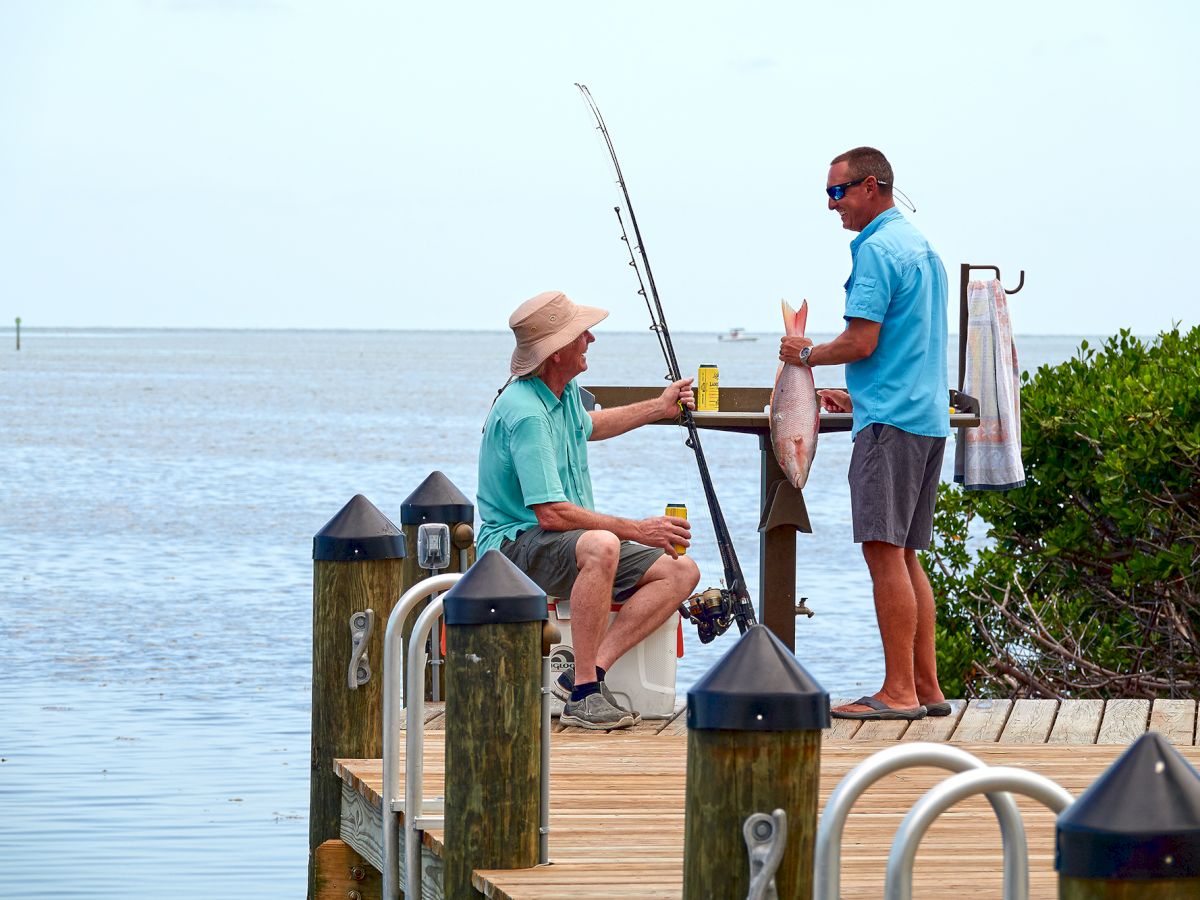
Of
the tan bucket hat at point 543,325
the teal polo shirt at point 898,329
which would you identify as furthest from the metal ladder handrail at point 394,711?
the teal polo shirt at point 898,329

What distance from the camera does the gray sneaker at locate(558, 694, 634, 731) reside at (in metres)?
6.02

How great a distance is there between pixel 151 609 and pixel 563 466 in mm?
11482

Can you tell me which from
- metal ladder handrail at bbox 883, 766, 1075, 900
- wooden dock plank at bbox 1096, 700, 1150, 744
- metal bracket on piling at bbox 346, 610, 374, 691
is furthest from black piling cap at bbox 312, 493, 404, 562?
metal ladder handrail at bbox 883, 766, 1075, 900

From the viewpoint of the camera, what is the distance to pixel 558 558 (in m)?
5.85

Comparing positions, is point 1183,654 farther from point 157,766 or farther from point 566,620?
point 157,766

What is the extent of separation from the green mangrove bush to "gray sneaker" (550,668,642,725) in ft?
10.00

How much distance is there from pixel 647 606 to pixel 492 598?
2.00 meters

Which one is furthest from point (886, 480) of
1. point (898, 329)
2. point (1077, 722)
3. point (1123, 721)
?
point (1123, 721)

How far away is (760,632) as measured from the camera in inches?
124

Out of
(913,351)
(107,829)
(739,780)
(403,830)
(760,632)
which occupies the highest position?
(913,351)

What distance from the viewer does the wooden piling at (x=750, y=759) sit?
311 centimetres

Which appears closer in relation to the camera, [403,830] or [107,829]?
[403,830]

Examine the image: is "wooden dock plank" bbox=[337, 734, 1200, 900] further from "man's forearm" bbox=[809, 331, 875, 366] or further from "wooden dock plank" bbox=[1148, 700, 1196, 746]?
"man's forearm" bbox=[809, 331, 875, 366]

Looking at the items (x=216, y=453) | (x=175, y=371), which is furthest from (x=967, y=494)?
(x=175, y=371)
